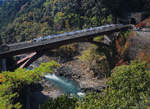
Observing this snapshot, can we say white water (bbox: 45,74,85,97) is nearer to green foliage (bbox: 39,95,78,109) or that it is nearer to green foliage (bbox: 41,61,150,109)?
green foliage (bbox: 41,61,150,109)

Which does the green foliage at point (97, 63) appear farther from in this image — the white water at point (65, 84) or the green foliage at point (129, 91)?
the green foliage at point (129, 91)

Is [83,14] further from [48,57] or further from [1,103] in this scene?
[1,103]

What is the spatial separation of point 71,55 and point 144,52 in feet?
55.1

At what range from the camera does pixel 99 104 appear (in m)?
7.73

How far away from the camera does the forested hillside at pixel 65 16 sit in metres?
39.1

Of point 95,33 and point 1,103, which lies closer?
point 1,103

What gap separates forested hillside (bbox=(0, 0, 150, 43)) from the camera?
39.1 m

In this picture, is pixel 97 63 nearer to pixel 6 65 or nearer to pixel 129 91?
pixel 6 65

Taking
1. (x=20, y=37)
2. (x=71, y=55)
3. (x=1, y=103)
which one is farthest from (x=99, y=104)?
(x=20, y=37)

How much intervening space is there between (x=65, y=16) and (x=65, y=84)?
28552 millimetres

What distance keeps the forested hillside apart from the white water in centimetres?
2210

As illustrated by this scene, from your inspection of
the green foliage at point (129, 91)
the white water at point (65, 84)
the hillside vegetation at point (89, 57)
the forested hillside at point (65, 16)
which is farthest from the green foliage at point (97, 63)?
the forested hillside at point (65, 16)

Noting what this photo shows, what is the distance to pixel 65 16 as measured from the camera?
45969mm

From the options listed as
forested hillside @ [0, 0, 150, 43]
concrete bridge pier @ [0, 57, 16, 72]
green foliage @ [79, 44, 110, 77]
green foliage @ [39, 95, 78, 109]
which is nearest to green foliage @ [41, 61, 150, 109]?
green foliage @ [39, 95, 78, 109]
